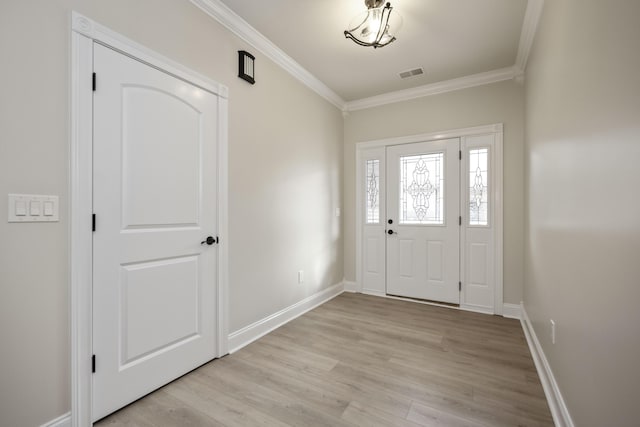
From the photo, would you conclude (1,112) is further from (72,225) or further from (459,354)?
(459,354)

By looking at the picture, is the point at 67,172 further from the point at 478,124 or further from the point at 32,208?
the point at 478,124

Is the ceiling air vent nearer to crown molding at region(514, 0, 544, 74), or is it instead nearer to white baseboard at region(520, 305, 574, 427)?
crown molding at region(514, 0, 544, 74)

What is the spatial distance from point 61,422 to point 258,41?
308 centimetres

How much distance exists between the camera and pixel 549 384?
1.89 meters

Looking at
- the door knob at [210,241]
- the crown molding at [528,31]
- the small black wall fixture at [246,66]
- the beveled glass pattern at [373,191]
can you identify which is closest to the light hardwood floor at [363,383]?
the door knob at [210,241]

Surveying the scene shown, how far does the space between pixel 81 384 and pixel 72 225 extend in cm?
86

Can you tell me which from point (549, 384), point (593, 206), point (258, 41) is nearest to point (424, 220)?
point (549, 384)

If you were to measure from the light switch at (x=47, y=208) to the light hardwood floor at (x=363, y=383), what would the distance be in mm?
1205

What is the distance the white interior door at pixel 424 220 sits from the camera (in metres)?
3.75

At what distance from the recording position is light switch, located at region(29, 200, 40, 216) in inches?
56.8

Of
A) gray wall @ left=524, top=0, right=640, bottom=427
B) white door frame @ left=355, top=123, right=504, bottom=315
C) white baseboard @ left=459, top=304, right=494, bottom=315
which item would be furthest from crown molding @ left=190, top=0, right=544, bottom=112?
white baseboard @ left=459, top=304, right=494, bottom=315

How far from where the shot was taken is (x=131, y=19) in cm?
184

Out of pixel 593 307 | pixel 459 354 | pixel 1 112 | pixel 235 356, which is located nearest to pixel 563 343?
pixel 593 307

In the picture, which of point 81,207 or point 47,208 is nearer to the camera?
point 47,208
